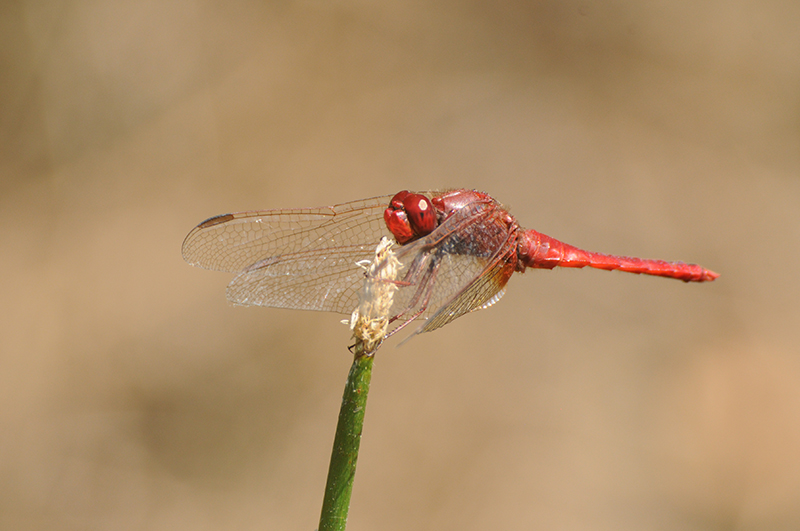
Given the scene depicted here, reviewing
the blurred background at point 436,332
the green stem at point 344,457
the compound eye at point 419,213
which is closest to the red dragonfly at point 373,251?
the compound eye at point 419,213

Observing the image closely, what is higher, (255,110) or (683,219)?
(255,110)

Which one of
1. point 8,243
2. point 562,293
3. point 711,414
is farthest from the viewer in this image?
point 562,293

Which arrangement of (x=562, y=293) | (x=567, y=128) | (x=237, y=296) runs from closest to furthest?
(x=237, y=296), (x=562, y=293), (x=567, y=128)

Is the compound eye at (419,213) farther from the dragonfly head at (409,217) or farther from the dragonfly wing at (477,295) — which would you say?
the dragonfly wing at (477,295)

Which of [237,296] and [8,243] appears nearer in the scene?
[237,296]

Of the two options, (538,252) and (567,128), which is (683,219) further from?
(538,252)

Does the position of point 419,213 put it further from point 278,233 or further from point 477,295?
point 278,233

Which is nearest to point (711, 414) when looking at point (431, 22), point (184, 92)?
point (431, 22)

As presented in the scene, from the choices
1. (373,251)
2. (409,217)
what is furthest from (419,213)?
(373,251)
